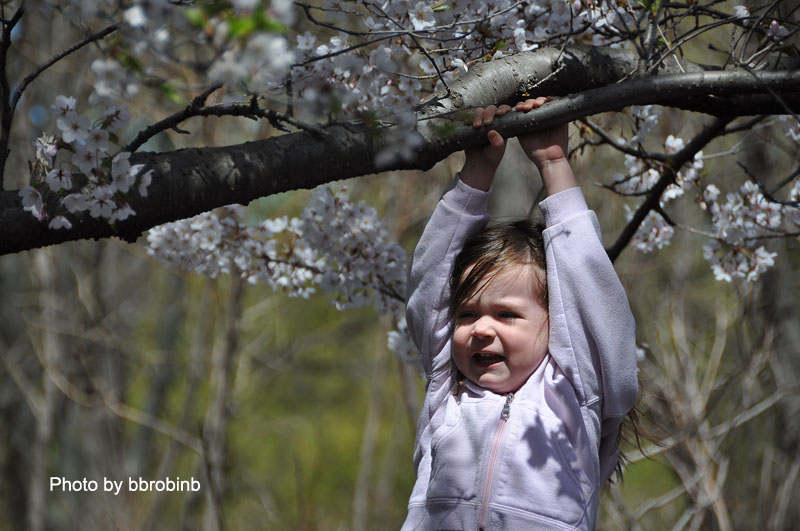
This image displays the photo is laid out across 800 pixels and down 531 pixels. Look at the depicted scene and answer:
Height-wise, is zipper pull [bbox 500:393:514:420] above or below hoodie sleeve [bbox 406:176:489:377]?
below

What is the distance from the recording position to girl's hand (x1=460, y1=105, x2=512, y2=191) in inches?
62.9

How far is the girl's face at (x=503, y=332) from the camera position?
1720 mm

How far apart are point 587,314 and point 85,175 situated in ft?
3.73

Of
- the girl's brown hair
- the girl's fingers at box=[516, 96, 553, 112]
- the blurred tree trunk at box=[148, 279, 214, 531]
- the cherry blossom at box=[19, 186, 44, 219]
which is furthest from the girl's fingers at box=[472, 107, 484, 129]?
the blurred tree trunk at box=[148, 279, 214, 531]

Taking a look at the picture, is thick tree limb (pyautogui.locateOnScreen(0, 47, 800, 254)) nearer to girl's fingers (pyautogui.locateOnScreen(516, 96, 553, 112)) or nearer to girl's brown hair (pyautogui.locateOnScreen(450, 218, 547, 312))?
girl's fingers (pyautogui.locateOnScreen(516, 96, 553, 112))

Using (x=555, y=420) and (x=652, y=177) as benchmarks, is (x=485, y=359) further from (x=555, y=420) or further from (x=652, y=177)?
(x=652, y=177)

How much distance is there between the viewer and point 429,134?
1.57m

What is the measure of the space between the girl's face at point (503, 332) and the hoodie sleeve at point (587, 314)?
0.22ft

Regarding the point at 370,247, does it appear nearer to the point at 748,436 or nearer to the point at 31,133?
the point at 748,436

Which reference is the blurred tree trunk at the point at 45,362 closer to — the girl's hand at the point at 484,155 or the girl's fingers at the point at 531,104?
the girl's hand at the point at 484,155

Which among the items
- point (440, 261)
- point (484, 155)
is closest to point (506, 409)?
point (440, 261)

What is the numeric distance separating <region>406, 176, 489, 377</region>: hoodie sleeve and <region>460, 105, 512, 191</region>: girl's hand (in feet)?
0.11

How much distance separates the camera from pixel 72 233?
1.38 m

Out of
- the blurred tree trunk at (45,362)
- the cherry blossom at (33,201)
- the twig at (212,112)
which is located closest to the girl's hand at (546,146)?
the twig at (212,112)
